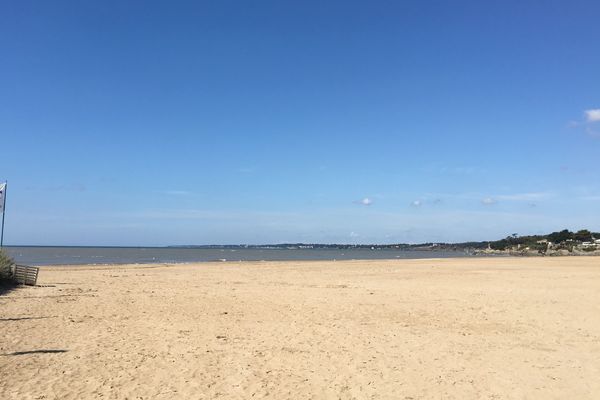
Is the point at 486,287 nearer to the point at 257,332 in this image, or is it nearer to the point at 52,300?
the point at 257,332

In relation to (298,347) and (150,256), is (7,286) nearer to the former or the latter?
(298,347)

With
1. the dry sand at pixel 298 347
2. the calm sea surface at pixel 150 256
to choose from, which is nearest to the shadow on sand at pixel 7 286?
the dry sand at pixel 298 347

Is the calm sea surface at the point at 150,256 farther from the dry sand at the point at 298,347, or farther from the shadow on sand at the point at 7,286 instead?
the dry sand at the point at 298,347

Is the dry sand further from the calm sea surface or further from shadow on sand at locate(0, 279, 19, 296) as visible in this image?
the calm sea surface

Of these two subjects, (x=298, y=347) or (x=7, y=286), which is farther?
(x=7, y=286)

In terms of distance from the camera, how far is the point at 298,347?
962 cm

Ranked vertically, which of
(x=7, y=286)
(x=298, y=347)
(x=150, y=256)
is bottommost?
(x=298, y=347)

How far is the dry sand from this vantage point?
23.2ft

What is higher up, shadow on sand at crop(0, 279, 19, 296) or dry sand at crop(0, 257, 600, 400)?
shadow on sand at crop(0, 279, 19, 296)

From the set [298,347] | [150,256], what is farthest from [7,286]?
[150,256]

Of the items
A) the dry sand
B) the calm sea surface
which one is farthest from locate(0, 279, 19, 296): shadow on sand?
the calm sea surface

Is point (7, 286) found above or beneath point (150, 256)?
beneath

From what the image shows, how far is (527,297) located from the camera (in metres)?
17.8

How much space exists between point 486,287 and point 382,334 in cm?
1245
